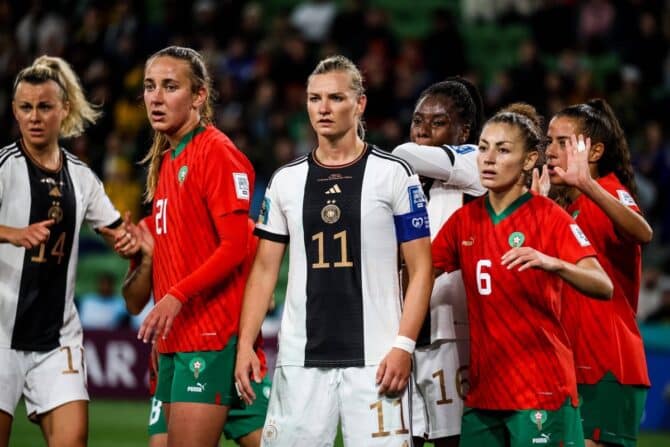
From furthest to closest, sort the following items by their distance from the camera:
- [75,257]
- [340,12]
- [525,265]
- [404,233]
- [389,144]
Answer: [340,12]
[389,144]
[75,257]
[404,233]
[525,265]

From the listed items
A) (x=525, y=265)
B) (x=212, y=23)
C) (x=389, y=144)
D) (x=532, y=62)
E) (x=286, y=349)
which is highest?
(x=212, y=23)

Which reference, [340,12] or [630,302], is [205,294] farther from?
[340,12]

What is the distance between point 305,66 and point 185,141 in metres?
10.2

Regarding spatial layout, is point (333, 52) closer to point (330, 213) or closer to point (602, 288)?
point (330, 213)

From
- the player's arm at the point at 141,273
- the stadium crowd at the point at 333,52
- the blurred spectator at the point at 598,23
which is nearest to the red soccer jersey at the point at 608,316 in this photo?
the player's arm at the point at 141,273

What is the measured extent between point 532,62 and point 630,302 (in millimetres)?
9092

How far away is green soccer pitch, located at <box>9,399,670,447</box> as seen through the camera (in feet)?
32.2

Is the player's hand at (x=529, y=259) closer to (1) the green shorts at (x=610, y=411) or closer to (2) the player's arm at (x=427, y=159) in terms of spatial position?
(2) the player's arm at (x=427, y=159)

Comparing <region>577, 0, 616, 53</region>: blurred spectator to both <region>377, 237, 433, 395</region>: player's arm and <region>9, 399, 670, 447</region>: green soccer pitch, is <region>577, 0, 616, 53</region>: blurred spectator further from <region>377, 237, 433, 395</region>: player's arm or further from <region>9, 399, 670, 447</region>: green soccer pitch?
<region>377, 237, 433, 395</region>: player's arm

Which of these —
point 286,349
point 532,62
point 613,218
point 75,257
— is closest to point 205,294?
point 286,349

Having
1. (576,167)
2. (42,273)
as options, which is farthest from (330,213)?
(42,273)

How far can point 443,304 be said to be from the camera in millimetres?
5859

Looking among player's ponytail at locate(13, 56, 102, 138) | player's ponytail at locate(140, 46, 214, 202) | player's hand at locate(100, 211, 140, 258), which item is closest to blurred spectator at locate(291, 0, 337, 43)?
player's ponytail at locate(13, 56, 102, 138)

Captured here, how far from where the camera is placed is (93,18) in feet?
56.2
